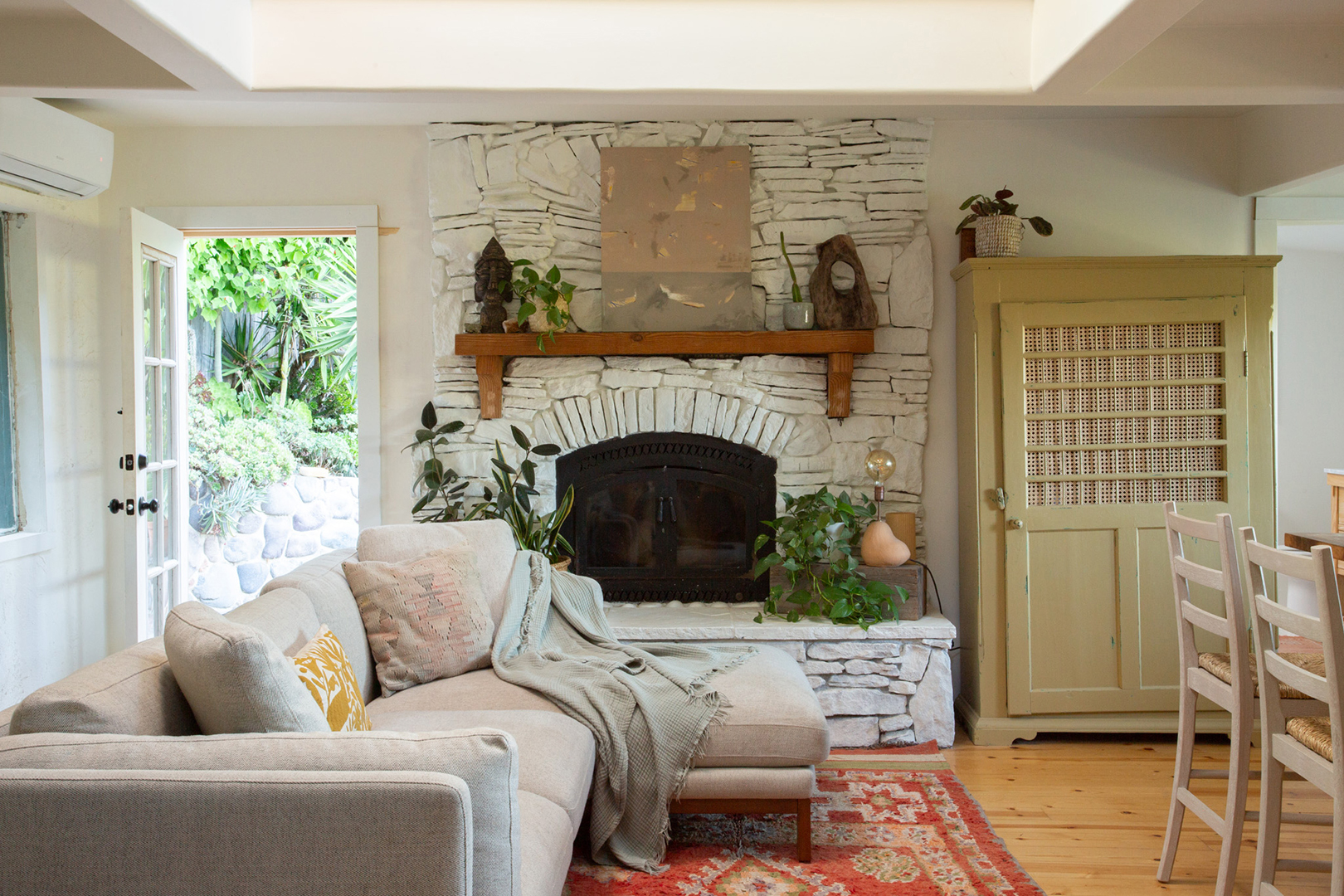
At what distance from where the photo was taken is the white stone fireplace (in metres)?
3.98

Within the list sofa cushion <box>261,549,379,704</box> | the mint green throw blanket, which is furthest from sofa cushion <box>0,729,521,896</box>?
the mint green throw blanket

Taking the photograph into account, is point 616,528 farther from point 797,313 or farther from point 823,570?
point 797,313

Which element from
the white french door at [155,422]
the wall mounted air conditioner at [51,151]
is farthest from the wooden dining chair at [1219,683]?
the wall mounted air conditioner at [51,151]

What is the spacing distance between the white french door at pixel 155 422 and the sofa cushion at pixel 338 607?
1.32 m

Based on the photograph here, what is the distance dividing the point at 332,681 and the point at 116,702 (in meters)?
0.49

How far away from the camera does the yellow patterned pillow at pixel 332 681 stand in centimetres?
193

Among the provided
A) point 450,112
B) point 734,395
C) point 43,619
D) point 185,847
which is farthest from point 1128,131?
point 43,619

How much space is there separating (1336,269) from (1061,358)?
12.1ft

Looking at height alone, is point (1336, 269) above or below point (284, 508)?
above

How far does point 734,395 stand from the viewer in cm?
400

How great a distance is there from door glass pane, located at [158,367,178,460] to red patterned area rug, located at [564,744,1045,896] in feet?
8.35

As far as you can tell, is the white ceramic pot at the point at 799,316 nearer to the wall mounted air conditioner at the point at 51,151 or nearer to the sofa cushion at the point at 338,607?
the sofa cushion at the point at 338,607

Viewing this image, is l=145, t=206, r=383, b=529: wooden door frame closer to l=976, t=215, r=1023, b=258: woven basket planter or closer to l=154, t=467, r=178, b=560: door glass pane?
l=154, t=467, r=178, b=560: door glass pane

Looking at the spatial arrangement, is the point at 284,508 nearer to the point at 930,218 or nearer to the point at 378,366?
the point at 378,366
